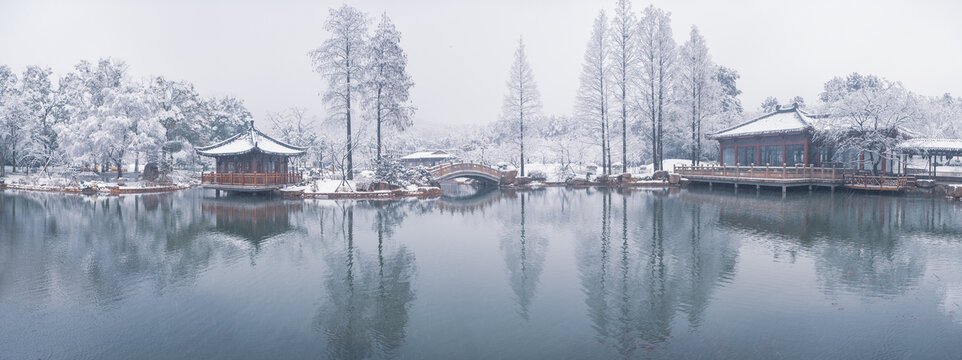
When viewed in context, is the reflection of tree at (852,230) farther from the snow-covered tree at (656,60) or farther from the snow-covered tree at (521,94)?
the snow-covered tree at (521,94)

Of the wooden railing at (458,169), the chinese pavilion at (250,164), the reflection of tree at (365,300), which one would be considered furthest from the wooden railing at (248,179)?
the reflection of tree at (365,300)

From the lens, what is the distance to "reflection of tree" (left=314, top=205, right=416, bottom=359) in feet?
26.0

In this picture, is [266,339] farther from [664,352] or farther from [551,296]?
[664,352]

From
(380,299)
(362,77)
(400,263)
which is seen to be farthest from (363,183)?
(380,299)

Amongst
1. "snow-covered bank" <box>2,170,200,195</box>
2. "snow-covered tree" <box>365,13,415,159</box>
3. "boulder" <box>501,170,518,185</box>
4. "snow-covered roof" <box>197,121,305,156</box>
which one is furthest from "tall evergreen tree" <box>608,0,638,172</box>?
"snow-covered bank" <box>2,170,200,195</box>

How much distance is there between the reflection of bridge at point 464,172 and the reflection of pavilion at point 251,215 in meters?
12.5

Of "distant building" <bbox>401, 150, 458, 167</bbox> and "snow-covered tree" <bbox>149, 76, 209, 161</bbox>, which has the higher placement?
"snow-covered tree" <bbox>149, 76, 209, 161</bbox>

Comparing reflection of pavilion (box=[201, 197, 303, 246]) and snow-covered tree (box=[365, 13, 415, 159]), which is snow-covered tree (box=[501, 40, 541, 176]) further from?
reflection of pavilion (box=[201, 197, 303, 246])

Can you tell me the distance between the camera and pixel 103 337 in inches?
318

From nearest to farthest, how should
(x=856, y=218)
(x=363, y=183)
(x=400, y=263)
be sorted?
(x=400, y=263)
(x=856, y=218)
(x=363, y=183)

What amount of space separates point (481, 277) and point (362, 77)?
29.6 meters

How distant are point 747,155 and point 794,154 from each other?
376 cm

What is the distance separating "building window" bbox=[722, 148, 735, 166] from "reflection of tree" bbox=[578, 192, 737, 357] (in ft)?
75.8

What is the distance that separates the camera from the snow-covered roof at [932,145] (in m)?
29.4
